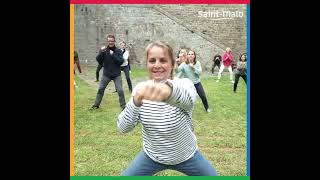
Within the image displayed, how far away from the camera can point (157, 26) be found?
494cm

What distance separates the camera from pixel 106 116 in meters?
5.45

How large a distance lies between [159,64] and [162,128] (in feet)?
1.68

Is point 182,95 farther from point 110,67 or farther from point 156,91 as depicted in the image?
point 110,67

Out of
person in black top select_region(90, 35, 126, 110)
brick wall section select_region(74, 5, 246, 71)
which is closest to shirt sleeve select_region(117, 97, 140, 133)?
brick wall section select_region(74, 5, 246, 71)

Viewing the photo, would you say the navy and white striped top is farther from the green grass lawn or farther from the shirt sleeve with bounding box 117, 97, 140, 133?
the green grass lawn

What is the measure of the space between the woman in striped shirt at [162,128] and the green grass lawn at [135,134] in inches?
41.3

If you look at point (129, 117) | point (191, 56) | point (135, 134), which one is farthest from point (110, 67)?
point (129, 117)

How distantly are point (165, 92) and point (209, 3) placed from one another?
195 centimetres

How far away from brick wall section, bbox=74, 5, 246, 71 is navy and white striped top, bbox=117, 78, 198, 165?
3.40 feet

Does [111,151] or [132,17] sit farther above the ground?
[132,17]

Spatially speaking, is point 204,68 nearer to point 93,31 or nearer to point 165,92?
point 93,31
